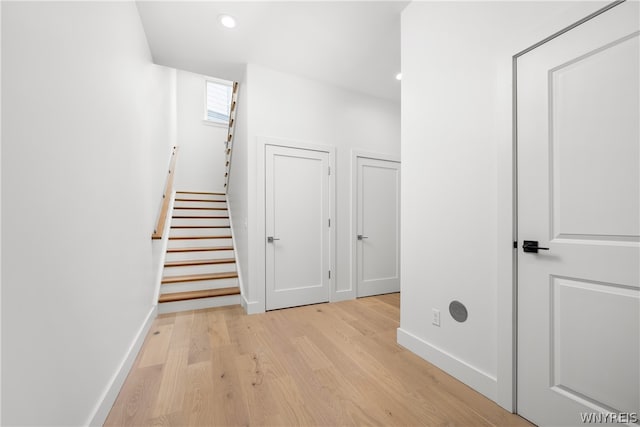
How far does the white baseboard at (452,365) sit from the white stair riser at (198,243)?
2940 millimetres

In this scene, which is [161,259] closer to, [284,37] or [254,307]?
[254,307]

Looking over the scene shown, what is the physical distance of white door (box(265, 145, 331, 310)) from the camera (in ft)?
9.96

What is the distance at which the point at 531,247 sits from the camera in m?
1.35

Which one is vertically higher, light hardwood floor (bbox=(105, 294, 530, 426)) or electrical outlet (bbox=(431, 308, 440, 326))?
electrical outlet (bbox=(431, 308, 440, 326))

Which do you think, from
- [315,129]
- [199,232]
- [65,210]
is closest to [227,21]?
[315,129]

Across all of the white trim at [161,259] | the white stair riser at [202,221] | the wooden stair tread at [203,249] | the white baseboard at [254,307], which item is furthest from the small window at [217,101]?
the white baseboard at [254,307]

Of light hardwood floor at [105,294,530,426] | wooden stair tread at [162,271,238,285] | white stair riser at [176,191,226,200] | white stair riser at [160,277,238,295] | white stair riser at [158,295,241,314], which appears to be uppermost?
white stair riser at [176,191,226,200]

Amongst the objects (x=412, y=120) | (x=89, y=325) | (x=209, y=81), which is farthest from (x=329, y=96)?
(x=209, y=81)

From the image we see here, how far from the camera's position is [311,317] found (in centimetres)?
281

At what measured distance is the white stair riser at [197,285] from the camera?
3106 mm

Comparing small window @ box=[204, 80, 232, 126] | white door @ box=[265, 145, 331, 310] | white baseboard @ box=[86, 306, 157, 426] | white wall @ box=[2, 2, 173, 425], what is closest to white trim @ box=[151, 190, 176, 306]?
white baseboard @ box=[86, 306, 157, 426]

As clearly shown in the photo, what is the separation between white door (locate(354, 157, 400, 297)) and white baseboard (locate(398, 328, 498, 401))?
1394 millimetres

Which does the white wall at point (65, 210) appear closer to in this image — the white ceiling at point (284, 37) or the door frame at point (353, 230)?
the white ceiling at point (284, 37)

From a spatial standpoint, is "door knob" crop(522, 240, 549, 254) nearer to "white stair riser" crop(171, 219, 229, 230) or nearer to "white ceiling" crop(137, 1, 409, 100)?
"white ceiling" crop(137, 1, 409, 100)
